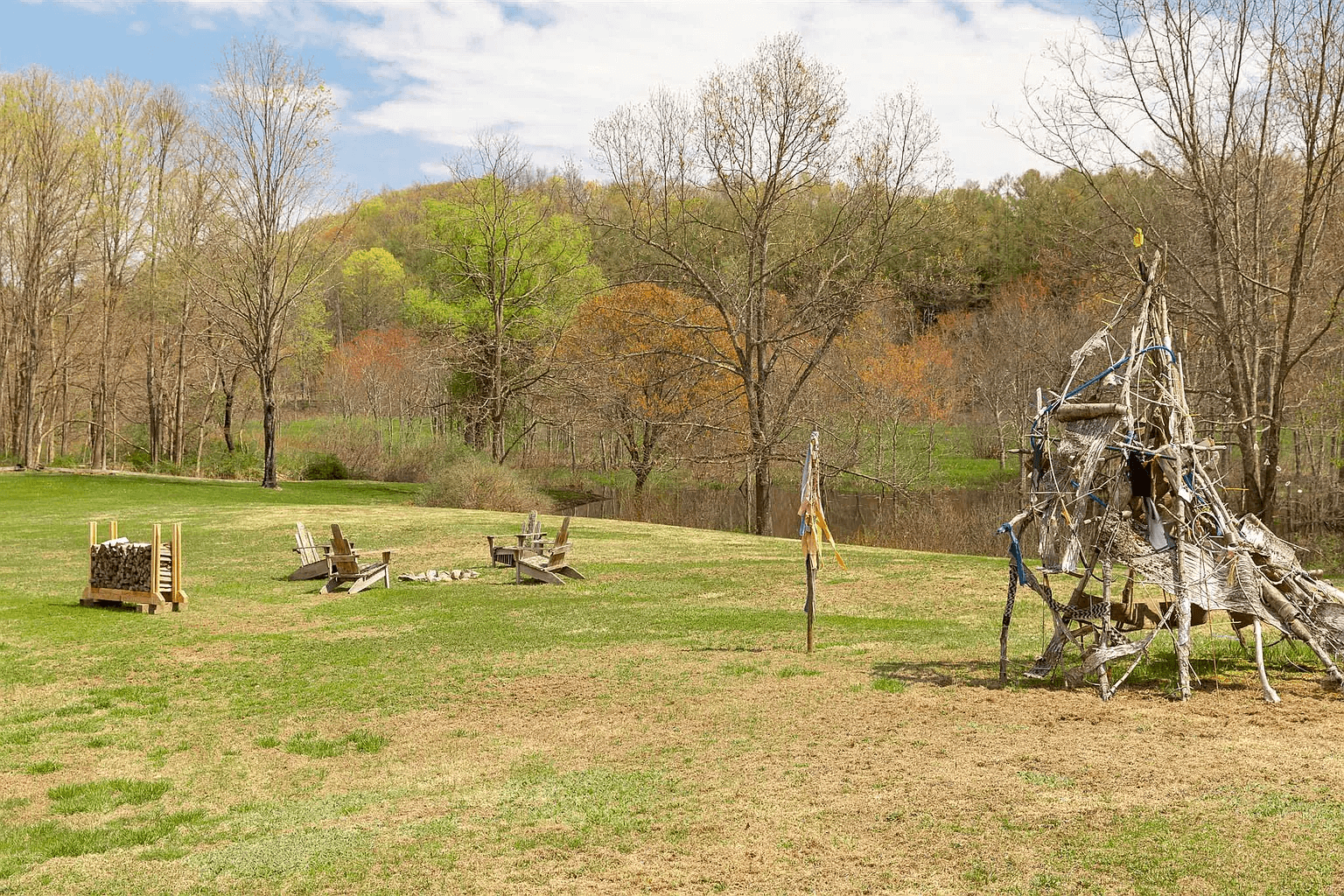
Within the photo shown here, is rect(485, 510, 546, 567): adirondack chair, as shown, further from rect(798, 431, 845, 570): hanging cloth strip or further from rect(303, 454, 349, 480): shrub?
rect(303, 454, 349, 480): shrub

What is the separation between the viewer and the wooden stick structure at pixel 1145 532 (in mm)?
9047

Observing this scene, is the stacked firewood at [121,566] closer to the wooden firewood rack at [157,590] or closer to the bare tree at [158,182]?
the wooden firewood rack at [157,590]

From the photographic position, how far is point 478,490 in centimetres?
3459

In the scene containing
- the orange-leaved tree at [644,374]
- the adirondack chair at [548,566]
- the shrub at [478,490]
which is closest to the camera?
the adirondack chair at [548,566]

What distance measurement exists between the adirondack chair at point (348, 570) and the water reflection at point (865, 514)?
52.5 feet

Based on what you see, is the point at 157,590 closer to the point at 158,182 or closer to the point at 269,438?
the point at 269,438

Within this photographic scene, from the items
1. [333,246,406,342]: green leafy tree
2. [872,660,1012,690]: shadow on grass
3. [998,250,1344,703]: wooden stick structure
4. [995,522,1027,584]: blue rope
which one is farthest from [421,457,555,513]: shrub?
[333,246,406,342]: green leafy tree

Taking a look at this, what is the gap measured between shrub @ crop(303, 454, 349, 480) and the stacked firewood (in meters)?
32.4

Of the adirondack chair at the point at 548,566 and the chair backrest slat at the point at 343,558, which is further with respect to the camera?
the adirondack chair at the point at 548,566

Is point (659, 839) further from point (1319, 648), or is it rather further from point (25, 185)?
point (25, 185)

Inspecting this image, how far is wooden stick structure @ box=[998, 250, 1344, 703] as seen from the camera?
905cm

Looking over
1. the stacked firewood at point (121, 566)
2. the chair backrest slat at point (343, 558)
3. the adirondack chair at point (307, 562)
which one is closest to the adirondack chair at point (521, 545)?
the chair backrest slat at point (343, 558)

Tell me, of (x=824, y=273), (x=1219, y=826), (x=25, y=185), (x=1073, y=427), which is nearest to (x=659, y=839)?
(x=1219, y=826)

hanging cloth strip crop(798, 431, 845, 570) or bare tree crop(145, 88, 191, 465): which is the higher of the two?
bare tree crop(145, 88, 191, 465)
